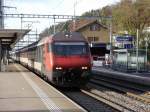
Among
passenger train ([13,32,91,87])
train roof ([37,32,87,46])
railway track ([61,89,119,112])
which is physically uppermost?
train roof ([37,32,87,46])

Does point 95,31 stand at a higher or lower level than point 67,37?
higher

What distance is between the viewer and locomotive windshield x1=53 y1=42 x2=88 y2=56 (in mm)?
24578

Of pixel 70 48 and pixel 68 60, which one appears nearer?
pixel 68 60

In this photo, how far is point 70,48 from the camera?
81.3 ft

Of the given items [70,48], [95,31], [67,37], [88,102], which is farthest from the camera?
[95,31]

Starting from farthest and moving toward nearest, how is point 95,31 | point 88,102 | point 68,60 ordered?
point 95,31 → point 68,60 → point 88,102

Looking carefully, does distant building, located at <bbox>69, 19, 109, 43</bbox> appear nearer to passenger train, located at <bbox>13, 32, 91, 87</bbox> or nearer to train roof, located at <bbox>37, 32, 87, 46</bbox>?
train roof, located at <bbox>37, 32, 87, 46</bbox>

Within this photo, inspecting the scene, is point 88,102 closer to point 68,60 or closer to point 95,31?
point 68,60

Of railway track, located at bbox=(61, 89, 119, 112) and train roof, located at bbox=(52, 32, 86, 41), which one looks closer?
railway track, located at bbox=(61, 89, 119, 112)

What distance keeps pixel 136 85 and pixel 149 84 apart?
5.71 ft

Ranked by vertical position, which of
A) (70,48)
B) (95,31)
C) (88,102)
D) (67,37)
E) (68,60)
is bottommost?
(88,102)

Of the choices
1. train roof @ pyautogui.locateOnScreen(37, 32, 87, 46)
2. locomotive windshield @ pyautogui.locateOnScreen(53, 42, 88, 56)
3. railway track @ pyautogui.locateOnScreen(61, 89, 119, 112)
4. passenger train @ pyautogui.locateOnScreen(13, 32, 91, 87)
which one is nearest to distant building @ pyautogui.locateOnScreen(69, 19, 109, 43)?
train roof @ pyautogui.locateOnScreen(37, 32, 87, 46)

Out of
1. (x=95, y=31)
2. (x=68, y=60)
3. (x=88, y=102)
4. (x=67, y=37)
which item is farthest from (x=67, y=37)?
(x=95, y=31)

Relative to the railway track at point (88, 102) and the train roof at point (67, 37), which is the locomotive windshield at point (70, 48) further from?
the railway track at point (88, 102)
